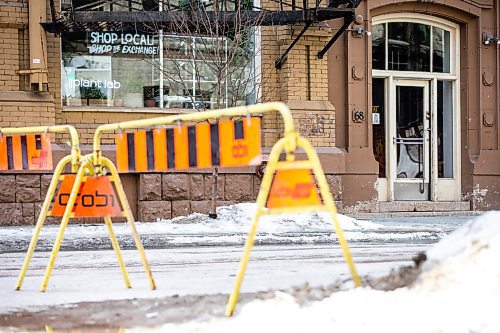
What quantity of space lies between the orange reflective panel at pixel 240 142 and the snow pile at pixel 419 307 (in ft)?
2.93

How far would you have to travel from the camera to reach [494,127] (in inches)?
635

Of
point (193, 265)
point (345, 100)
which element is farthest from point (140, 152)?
point (345, 100)

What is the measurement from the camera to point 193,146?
5.46m

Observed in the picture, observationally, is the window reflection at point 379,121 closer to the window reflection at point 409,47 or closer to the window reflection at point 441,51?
the window reflection at point 409,47

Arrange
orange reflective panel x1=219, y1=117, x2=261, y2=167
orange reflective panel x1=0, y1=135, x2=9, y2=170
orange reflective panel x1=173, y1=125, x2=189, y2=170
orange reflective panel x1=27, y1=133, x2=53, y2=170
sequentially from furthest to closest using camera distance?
orange reflective panel x1=0, y1=135, x2=9, y2=170
orange reflective panel x1=27, y1=133, x2=53, y2=170
orange reflective panel x1=173, y1=125, x2=189, y2=170
orange reflective panel x1=219, y1=117, x2=261, y2=167

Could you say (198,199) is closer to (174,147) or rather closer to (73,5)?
(73,5)

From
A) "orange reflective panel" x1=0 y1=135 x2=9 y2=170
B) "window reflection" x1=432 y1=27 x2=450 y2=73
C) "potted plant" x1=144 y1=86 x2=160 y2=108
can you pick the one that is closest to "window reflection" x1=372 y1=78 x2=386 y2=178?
"window reflection" x1=432 y1=27 x2=450 y2=73

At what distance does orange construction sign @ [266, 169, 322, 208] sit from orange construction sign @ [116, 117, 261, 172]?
25 cm

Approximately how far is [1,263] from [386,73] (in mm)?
9757

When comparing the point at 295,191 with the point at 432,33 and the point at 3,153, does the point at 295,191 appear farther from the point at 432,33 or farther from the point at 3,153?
the point at 432,33

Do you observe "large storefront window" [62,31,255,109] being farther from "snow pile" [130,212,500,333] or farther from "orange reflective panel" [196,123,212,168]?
"snow pile" [130,212,500,333]

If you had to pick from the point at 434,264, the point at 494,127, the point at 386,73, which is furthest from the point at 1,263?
the point at 494,127

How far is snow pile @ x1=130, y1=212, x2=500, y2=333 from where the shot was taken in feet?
13.6

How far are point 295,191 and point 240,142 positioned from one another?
591 mm
